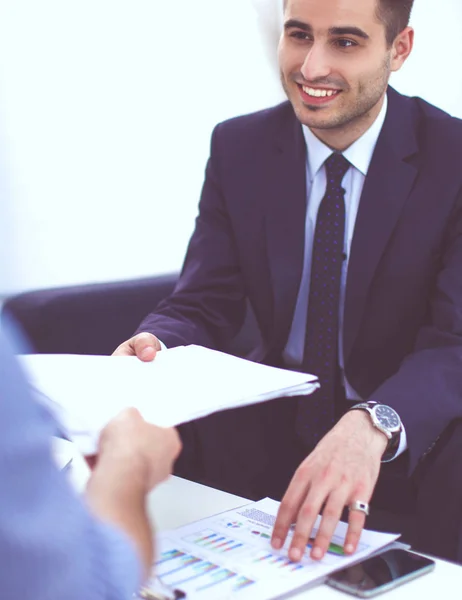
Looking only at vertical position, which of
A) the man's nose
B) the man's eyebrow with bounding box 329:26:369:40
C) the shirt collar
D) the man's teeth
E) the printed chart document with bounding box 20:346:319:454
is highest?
the man's eyebrow with bounding box 329:26:369:40

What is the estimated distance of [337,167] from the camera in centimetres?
189

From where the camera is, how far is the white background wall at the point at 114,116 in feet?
7.80

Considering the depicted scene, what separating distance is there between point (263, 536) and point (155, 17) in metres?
1.97

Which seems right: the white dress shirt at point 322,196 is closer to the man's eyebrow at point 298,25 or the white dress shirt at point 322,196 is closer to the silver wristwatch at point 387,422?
the man's eyebrow at point 298,25

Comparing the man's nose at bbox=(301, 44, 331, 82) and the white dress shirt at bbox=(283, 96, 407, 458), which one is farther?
the white dress shirt at bbox=(283, 96, 407, 458)

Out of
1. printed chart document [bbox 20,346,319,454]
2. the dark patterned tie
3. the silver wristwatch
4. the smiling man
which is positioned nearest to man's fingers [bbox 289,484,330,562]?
printed chart document [bbox 20,346,319,454]

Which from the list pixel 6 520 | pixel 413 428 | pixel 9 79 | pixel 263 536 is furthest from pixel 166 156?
pixel 6 520

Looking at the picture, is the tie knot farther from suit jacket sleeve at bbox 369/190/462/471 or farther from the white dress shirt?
suit jacket sleeve at bbox 369/190/462/471

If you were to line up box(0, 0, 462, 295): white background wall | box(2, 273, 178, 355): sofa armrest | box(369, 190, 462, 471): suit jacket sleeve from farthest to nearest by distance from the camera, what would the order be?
box(0, 0, 462, 295): white background wall
box(2, 273, 178, 355): sofa armrest
box(369, 190, 462, 471): suit jacket sleeve

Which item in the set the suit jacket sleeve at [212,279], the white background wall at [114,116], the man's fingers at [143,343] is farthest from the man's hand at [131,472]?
the white background wall at [114,116]

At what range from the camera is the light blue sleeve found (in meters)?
→ 0.54

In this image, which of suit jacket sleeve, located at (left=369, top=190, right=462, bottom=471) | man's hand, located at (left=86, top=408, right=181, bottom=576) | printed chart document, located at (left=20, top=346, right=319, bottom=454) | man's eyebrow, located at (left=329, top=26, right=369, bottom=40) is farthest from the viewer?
man's eyebrow, located at (left=329, top=26, right=369, bottom=40)

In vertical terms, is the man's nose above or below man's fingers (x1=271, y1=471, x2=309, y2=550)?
above

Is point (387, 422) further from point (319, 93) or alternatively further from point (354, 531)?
point (319, 93)
